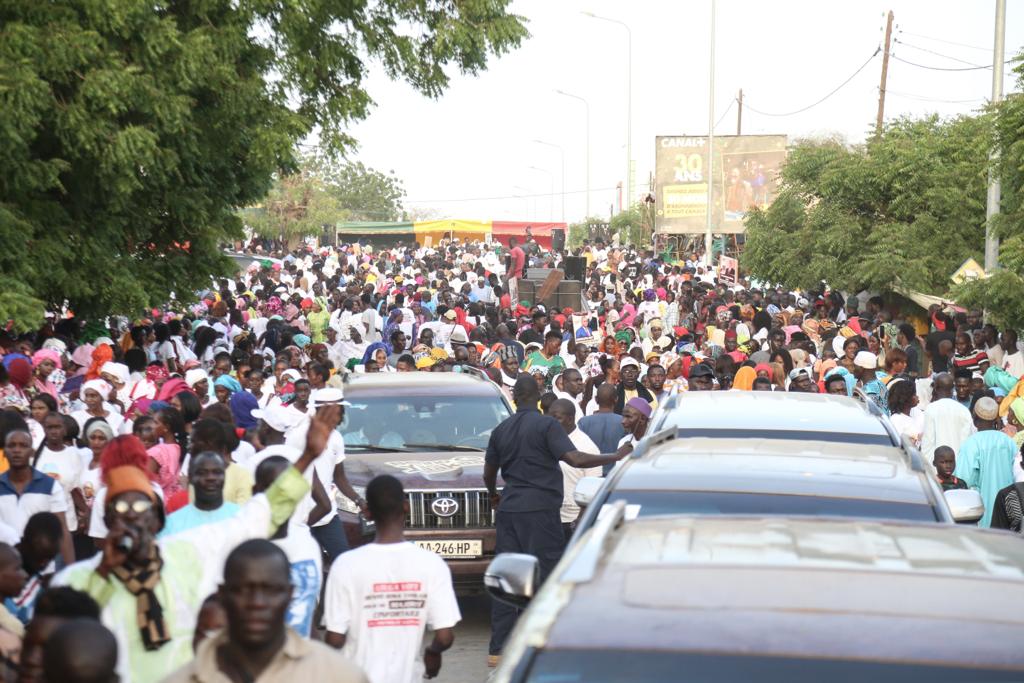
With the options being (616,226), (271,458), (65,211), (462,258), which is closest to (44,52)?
(65,211)

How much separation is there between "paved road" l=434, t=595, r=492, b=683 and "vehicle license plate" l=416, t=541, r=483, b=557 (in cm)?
54

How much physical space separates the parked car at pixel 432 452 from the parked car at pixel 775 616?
21.0 feet

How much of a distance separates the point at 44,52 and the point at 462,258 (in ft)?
131

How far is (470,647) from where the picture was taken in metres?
9.89

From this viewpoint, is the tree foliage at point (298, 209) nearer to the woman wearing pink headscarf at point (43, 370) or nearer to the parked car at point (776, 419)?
the woman wearing pink headscarf at point (43, 370)

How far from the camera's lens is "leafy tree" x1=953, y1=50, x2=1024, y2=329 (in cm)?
1756

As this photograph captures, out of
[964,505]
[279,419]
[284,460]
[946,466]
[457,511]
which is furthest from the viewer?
[457,511]

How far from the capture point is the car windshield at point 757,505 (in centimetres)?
548

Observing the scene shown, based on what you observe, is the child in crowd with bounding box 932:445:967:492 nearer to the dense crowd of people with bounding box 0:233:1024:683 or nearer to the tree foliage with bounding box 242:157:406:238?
the dense crowd of people with bounding box 0:233:1024:683

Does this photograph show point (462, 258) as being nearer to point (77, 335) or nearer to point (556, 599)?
point (77, 335)

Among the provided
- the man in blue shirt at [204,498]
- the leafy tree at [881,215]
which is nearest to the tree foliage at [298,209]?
the leafy tree at [881,215]

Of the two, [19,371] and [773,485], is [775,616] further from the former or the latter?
[19,371]

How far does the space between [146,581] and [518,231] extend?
73.3 metres

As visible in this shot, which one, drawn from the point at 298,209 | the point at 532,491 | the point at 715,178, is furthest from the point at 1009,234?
the point at 298,209
